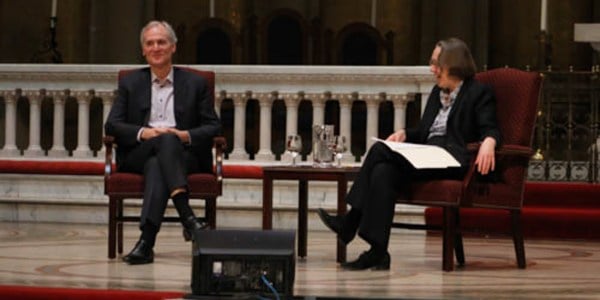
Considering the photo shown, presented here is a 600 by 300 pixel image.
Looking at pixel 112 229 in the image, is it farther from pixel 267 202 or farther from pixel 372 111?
pixel 372 111

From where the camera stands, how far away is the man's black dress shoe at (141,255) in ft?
24.2

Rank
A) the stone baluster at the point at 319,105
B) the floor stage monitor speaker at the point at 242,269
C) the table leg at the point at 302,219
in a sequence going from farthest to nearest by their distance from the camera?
the stone baluster at the point at 319,105, the table leg at the point at 302,219, the floor stage monitor speaker at the point at 242,269

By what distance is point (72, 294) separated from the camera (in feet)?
Answer: 20.1

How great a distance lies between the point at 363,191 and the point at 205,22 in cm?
778

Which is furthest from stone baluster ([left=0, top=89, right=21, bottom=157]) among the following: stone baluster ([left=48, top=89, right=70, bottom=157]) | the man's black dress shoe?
the man's black dress shoe

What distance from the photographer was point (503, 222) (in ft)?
32.4

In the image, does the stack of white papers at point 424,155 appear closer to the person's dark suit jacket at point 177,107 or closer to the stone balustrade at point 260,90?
the person's dark suit jacket at point 177,107

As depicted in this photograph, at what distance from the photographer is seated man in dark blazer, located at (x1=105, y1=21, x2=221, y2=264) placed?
738 cm

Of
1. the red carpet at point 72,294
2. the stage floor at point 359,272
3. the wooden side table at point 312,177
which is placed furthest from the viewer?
the wooden side table at point 312,177

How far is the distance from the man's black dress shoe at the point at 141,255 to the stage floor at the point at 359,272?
0.06 meters

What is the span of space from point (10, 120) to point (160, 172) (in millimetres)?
3797

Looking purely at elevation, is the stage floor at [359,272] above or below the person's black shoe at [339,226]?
below

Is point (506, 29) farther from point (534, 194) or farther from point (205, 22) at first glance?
point (534, 194)

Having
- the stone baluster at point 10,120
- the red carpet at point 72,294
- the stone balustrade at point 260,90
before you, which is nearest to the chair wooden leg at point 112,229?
the red carpet at point 72,294
